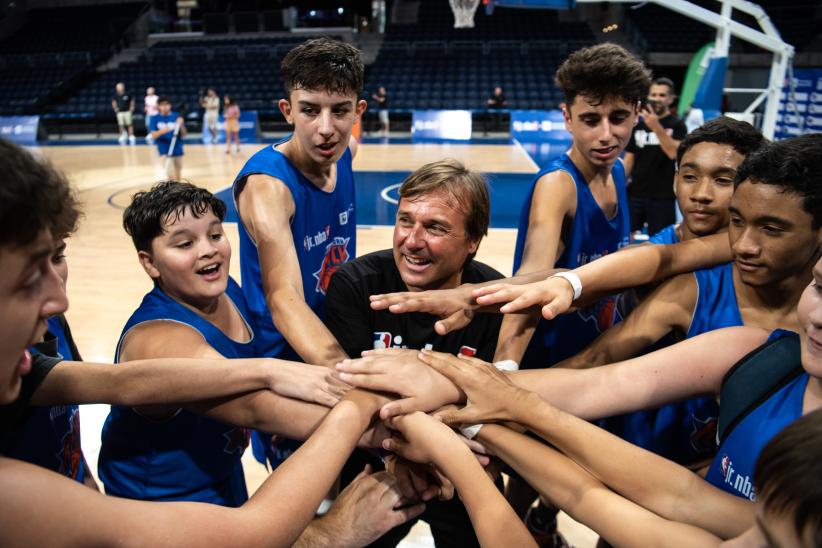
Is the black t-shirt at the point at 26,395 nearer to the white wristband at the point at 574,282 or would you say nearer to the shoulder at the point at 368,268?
the shoulder at the point at 368,268

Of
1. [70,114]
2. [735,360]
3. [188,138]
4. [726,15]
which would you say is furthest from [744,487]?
[70,114]

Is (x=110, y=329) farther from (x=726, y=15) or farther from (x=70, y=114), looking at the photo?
(x=70, y=114)

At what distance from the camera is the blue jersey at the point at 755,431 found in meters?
1.25

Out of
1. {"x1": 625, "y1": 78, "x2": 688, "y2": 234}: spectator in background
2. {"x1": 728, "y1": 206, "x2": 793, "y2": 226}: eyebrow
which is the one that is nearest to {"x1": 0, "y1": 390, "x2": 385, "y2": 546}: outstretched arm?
{"x1": 728, "y1": 206, "x2": 793, "y2": 226}: eyebrow

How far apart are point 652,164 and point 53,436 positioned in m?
5.88

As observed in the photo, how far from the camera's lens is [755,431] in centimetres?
127

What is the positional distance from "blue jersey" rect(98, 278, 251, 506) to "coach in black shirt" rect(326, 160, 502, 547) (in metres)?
0.44

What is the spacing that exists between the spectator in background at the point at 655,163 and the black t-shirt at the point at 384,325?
14.9 ft

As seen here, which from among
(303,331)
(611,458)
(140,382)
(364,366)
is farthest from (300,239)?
(611,458)

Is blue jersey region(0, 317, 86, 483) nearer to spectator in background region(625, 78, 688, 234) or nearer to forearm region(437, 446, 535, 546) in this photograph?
forearm region(437, 446, 535, 546)

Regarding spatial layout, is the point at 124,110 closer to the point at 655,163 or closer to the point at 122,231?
the point at 122,231

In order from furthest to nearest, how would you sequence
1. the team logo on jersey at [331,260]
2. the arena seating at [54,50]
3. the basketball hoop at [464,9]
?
the arena seating at [54,50] → the basketball hoop at [464,9] → the team logo on jersey at [331,260]

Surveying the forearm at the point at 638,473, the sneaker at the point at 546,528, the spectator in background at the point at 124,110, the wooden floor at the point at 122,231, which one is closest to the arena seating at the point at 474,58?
the wooden floor at the point at 122,231

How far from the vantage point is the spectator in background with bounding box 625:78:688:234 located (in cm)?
579
